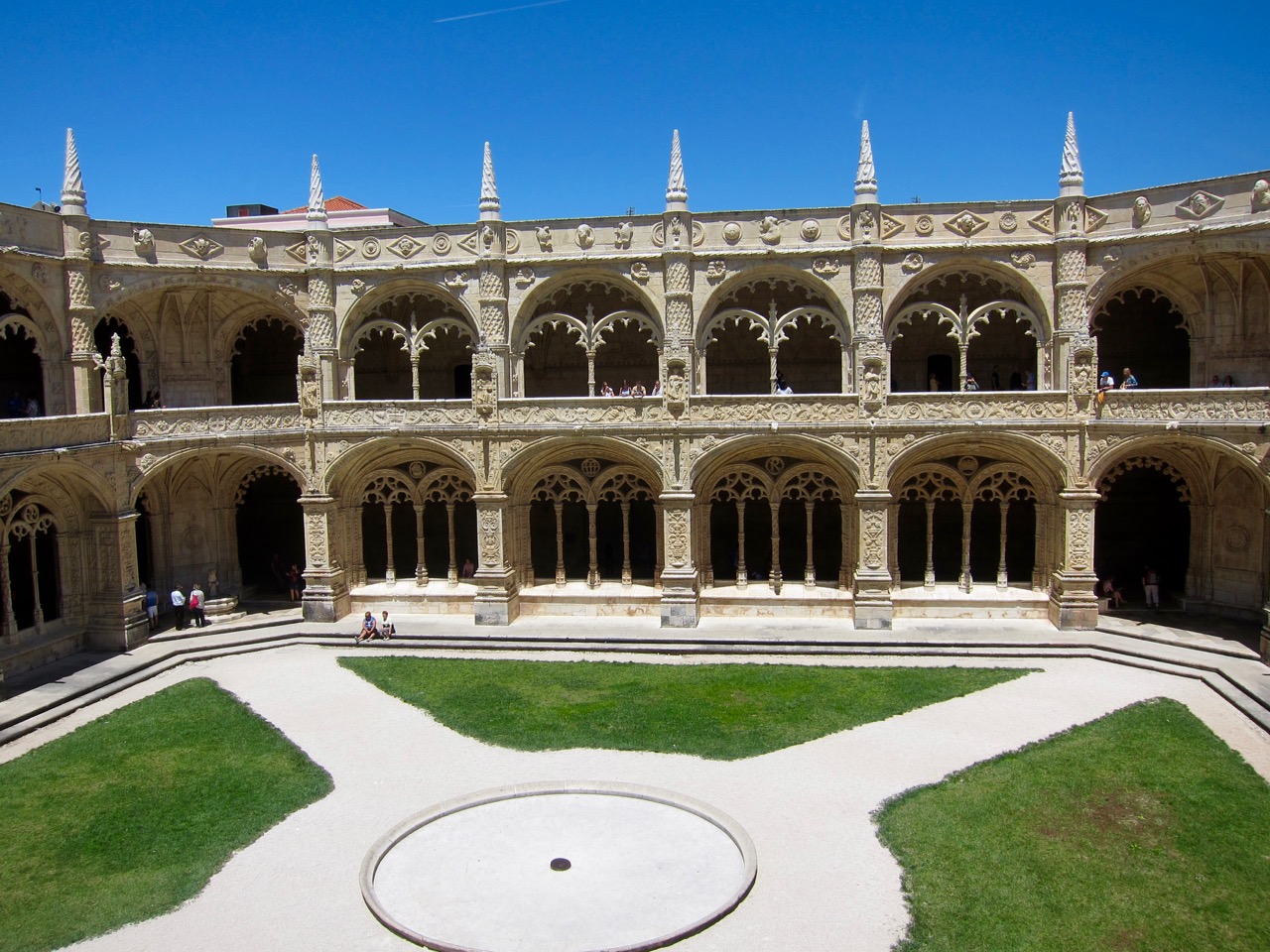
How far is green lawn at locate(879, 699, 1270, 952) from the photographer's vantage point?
11.0 m

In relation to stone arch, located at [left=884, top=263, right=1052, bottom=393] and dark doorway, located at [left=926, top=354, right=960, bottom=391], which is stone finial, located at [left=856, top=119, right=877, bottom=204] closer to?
stone arch, located at [left=884, top=263, right=1052, bottom=393]

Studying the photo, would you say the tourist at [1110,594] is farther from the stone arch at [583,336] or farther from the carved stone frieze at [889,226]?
the stone arch at [583,336]

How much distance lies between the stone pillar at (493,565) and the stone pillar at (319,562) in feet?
13.1

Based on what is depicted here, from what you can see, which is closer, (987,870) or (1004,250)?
(987,870)

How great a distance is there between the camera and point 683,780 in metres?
15.2

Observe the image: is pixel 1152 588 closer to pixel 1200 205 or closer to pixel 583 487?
pixel 1200 205

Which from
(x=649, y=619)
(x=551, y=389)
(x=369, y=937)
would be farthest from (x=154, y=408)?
(x=369, y=937)

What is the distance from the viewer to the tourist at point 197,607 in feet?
82.2

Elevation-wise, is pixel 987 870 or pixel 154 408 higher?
pixel 154 408

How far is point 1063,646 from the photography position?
2230 cm

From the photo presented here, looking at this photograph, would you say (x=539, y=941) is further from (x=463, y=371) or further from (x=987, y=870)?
(x=463, y=371)

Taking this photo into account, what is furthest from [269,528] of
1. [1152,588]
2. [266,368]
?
[1152,588]

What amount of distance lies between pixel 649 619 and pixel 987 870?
560 inches

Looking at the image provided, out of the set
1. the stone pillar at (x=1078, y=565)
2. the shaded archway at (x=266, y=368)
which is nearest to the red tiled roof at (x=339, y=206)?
the shaded archway at (x=266, y=368)
